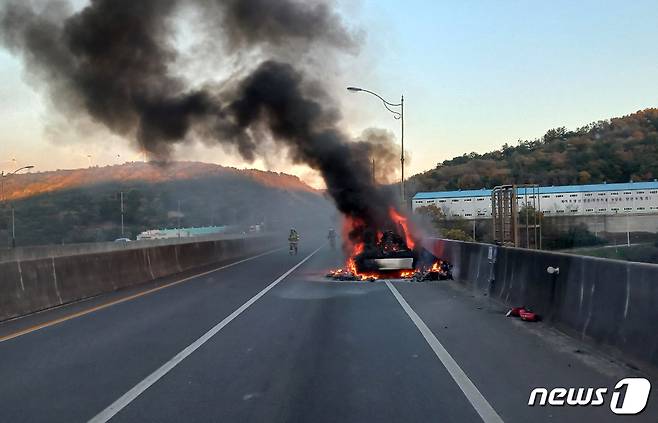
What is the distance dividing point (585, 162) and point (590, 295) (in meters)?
63.3

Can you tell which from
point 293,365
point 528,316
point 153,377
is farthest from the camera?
point 528,316

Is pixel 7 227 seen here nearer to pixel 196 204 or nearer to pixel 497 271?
pixel 196 204

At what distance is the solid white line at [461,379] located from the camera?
16.5 feet

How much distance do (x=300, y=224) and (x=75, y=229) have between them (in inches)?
1338

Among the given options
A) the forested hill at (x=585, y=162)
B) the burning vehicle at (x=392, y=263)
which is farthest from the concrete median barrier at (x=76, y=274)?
the forested hill at (x=585, y=162)

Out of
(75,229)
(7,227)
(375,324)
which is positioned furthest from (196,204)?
(375,324)

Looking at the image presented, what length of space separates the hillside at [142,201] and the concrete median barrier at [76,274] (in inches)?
902

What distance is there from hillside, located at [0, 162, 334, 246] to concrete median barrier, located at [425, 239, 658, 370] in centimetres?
3305

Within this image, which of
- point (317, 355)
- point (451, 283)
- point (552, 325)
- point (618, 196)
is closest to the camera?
point (317, 355)

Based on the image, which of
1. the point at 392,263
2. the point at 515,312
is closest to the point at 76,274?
the point at 392,263

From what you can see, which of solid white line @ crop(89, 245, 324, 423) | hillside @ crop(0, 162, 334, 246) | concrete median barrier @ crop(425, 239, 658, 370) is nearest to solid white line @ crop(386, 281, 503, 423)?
concrete median barrier @ crop(425, 239, 658, 370)

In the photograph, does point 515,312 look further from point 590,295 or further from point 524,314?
point 590,295

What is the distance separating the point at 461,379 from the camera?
6.27 m

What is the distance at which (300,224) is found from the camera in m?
90.1
